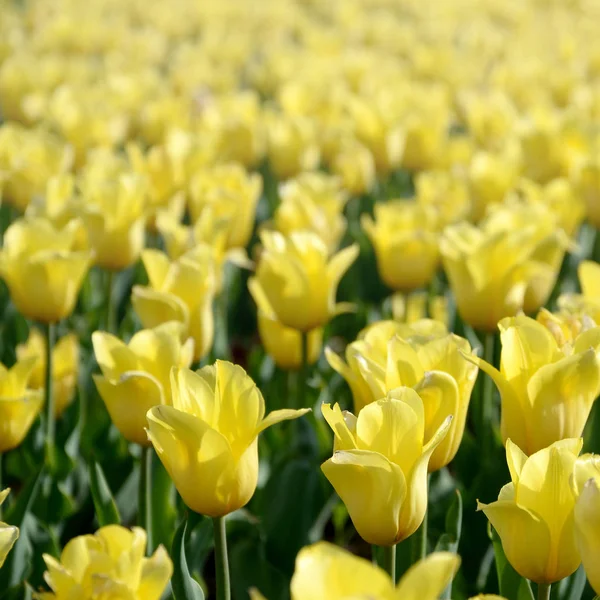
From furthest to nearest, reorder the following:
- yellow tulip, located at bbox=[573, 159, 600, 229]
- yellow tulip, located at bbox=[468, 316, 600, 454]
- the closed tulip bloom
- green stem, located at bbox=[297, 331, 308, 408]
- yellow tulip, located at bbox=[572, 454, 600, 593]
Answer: yellow tulip, located at bbox=[573, 159, 600, 229], the closed tulip bloom, green stem, located at bbox=[297, 331, 308, 408], yellow tulip, located at bbox=[468, 316, 600, 454], yellow tulip, located at bbox=[572, 454, 600, 593]

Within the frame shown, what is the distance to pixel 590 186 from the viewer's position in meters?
2.84

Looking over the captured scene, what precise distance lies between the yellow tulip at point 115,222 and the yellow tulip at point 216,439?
45.1 inches

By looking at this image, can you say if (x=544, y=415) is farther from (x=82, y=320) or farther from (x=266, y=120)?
(x=266, y=120)

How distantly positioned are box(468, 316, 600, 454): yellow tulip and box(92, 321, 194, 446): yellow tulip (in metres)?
0.51

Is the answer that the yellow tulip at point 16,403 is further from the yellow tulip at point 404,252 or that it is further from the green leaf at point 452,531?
the yellow tulip at point 404,252

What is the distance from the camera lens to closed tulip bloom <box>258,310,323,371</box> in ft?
7.21

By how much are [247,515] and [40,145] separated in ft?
5.32

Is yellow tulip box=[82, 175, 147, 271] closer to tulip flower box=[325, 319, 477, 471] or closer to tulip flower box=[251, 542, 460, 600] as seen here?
tulip flower box=[325, 319, 477, 471]

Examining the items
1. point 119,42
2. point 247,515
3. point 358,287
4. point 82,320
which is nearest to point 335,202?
point 358,287

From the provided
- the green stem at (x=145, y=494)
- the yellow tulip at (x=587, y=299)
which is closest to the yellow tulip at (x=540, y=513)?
the yellow tulip at (x=587, y=299)

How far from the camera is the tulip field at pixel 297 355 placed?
3.79 feet

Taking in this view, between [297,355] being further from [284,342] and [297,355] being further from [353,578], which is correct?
[353,578]

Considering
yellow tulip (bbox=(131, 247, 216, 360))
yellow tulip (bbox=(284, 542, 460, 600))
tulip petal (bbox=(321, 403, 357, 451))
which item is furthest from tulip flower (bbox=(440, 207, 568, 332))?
yellow tulip (bbox=(284, 542, 460, 600))

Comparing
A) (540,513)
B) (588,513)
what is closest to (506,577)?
(540,513)
